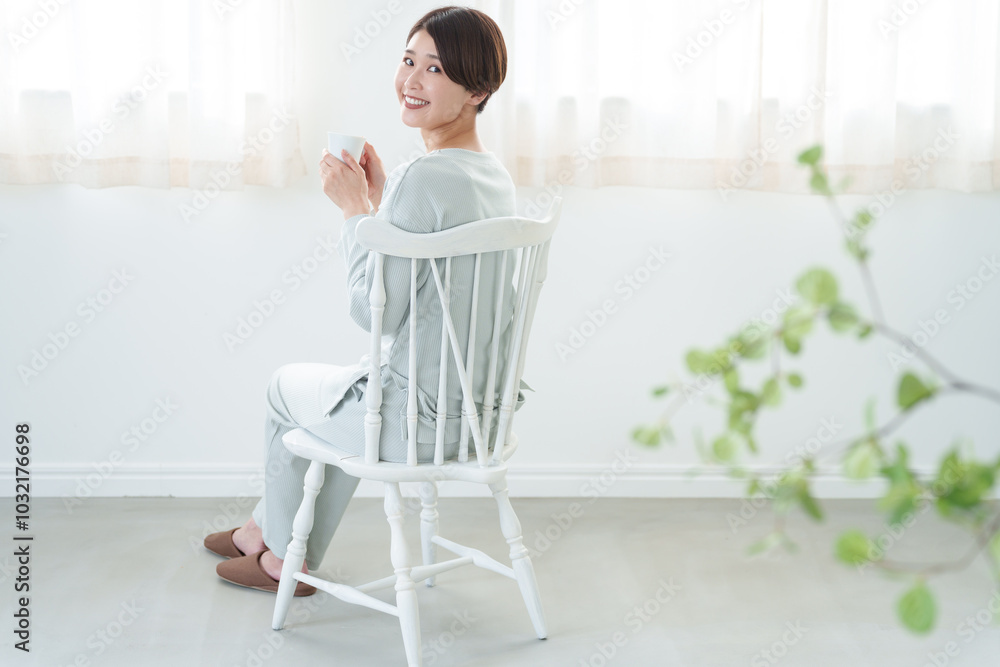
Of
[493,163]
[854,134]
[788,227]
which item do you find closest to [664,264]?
[788,227]

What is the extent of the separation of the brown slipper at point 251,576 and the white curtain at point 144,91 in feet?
3.36

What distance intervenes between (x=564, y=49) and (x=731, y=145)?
55 cm

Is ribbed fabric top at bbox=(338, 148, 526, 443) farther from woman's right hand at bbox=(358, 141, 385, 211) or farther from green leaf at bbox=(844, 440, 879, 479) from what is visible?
green leaf at bbox=(844, 440, 879, 479)

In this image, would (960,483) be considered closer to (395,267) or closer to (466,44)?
(395,267)

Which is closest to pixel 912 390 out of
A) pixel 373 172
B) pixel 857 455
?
pixel 857 455

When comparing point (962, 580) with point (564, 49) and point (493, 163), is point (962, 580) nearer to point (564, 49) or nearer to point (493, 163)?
point (493, 163)

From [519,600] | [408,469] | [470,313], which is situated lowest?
[519,600]

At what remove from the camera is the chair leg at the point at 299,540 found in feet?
5.97

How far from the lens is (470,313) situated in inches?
65.1

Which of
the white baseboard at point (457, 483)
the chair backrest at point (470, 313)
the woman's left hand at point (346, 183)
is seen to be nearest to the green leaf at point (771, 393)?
the chair backrest at point (470, 313)

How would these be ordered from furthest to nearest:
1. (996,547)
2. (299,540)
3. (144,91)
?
1. (144,91)
2. (299,540)
3. (996,547)

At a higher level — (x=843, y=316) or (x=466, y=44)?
(x=466, y=44)

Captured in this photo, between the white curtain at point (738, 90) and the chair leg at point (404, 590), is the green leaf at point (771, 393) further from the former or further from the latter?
the white curtain at point (738, 90)

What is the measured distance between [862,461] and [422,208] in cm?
126
